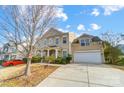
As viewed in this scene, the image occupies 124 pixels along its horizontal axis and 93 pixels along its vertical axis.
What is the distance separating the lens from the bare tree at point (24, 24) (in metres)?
A: 6.21

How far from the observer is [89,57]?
12.6 meters

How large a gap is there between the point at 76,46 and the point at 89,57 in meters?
2.11

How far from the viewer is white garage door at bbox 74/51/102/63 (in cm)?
1252

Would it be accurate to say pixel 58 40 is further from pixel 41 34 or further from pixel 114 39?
pixel 41 34

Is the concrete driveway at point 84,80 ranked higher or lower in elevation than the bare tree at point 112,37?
lower

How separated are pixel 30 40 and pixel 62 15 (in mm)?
2012

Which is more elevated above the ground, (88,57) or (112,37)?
(112,37)

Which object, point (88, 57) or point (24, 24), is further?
point (88, 57)

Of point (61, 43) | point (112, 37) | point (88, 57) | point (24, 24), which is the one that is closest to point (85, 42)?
point (88, 57)

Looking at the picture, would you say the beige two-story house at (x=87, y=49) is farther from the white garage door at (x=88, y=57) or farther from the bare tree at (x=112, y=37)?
the bare tree at (x=112, y=37)

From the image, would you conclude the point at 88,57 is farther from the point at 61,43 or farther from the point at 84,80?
the point at 84,80

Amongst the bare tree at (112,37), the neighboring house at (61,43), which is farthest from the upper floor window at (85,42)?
the bare tree at (112,37)
